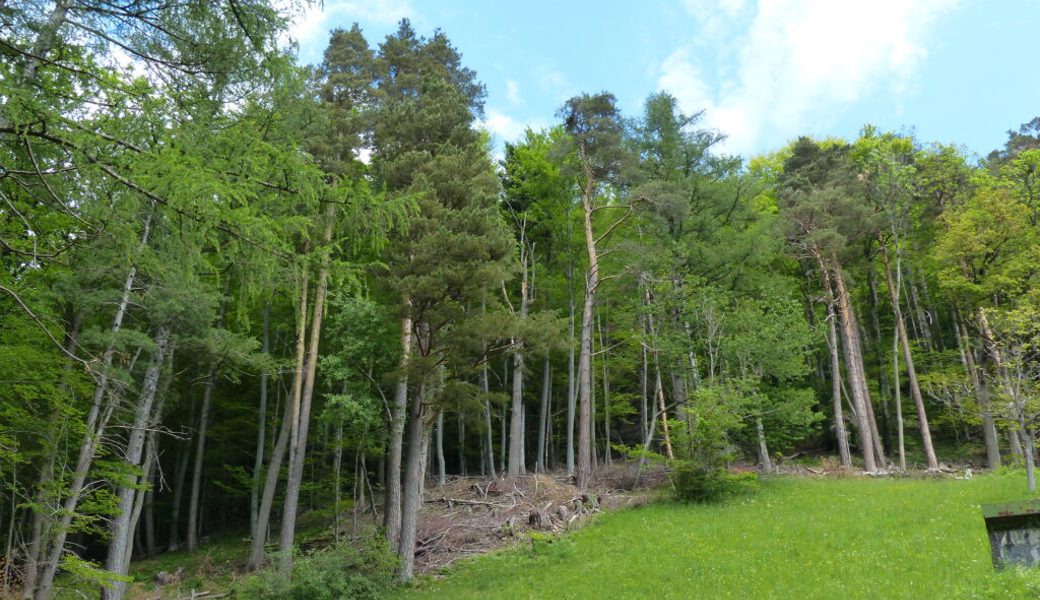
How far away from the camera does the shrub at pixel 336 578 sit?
388 inches

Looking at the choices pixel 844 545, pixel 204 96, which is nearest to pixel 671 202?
pixel 844 545

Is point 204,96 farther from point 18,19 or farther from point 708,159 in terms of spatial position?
point 708,159

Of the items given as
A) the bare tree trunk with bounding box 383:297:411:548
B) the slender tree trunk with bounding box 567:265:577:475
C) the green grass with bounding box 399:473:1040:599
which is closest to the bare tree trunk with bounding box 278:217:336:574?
the bare tree trunk with bounding box 383:297:411:548

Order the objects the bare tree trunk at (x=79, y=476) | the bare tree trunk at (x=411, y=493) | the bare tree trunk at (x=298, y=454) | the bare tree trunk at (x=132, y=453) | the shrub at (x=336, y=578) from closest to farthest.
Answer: the bare tree trunk at (x=79, y=476), the shrub at (x=336, y=578), the bare tree trunk at (x=411, y=493), the bare tree trunk at (x=132, y=453), the bare tree trunk at (x=298, y=454)

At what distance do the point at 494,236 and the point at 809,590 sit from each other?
27.1 feet

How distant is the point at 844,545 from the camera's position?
29.3ft

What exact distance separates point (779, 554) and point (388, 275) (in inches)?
341

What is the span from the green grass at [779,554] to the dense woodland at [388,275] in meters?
1.65

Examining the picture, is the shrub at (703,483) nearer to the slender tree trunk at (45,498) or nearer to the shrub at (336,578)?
the shrub at (336,578)

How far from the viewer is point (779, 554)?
8922mm

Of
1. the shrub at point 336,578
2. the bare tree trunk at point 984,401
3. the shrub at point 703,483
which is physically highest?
the bare tree trunk at point 984,401

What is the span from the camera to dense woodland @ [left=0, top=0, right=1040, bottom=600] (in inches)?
177

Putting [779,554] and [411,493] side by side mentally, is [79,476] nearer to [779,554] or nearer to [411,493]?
[411,493]

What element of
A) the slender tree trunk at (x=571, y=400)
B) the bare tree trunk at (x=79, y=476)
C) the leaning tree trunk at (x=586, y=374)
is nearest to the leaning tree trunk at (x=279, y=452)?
the bare tree trunk at (x=79, y=476)
